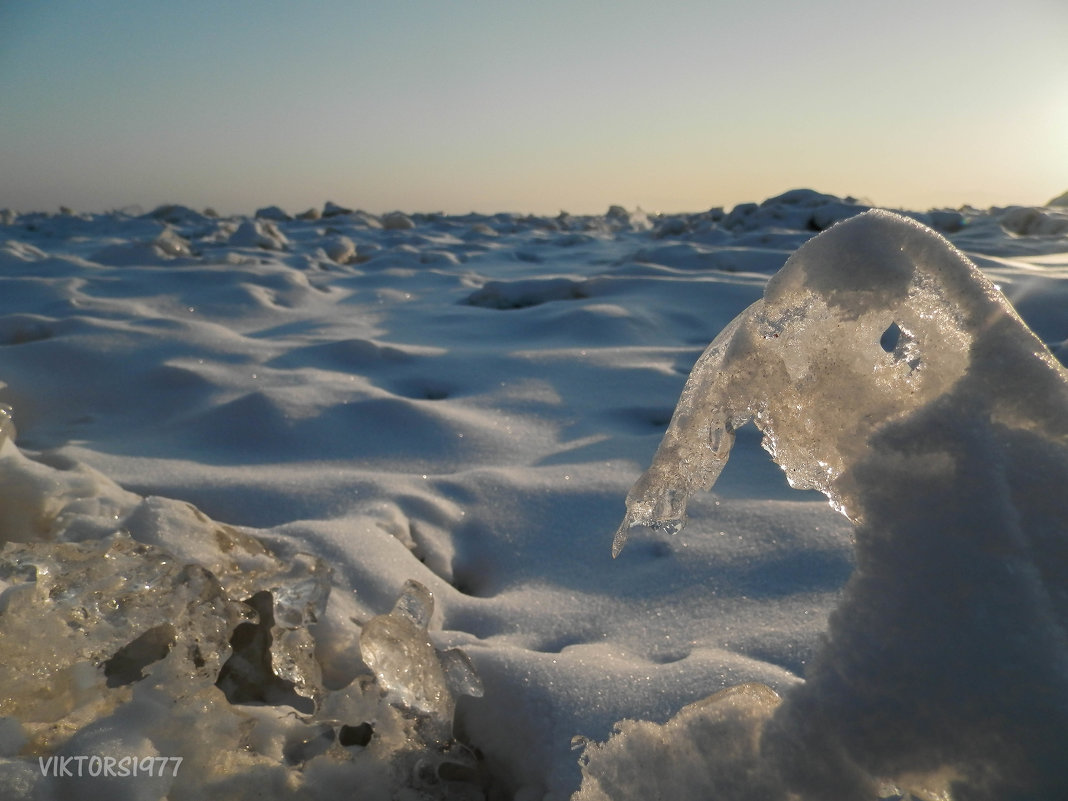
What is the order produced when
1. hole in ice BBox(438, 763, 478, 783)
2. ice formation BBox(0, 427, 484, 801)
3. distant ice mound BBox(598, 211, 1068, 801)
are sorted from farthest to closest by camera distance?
1. hole in ice BBox(438, 763, 478, 783)
2. ice formation BBox(0, 427, 484, 801)
3. distant ice mound BBox(598, 211, 1068, 801)

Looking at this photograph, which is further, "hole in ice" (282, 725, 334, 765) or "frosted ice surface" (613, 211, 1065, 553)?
"hole in ice" (282, 725, 334, 765)

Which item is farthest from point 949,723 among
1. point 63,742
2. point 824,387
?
point 63,742

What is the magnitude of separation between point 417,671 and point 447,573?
1.71ft

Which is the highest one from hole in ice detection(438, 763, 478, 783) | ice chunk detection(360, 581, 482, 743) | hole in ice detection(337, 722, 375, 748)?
ice chunk detection(360, 581, 482, 743)

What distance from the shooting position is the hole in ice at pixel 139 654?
2.81ft

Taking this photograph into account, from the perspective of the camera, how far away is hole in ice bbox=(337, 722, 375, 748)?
0.87 meters

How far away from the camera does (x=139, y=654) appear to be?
888mm

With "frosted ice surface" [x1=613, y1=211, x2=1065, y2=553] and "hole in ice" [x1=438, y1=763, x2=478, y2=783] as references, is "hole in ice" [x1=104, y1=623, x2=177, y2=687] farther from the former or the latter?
"frosted ice surface" [x1=613, y1=211, x2=1065, y2=553]

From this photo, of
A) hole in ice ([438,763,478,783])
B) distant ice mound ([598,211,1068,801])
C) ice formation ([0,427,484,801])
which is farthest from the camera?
hole in ice ([438,763,478,783])

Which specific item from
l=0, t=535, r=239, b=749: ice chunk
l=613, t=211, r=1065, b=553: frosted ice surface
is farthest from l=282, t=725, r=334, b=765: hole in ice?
l=613, t=211, r=1065, b=553: frosted ice surface

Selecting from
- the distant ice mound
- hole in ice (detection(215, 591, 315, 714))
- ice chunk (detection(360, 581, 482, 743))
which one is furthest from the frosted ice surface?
hole in ice (detection(215, 591, 315, 714))

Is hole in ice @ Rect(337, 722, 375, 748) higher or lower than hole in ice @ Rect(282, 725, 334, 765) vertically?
lower

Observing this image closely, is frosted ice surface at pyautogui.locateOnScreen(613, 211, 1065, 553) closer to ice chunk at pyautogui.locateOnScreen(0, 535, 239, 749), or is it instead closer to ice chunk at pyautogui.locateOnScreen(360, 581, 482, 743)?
ice chunk at pyautogui.locateOnScreen(360, 581, 482, 743)

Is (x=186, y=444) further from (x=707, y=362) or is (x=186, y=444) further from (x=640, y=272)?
(x=640, y=272)
